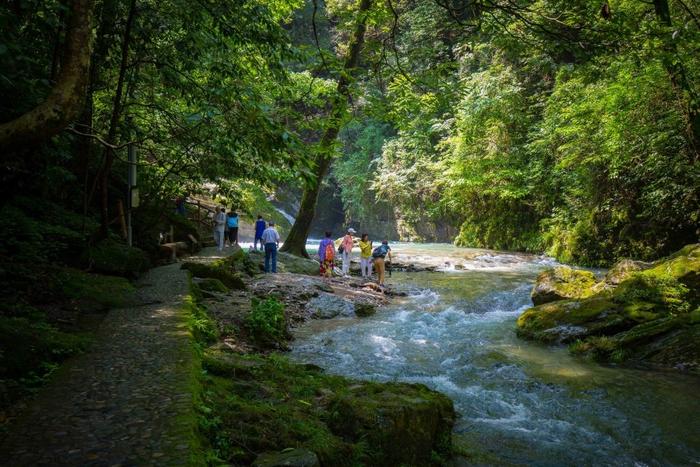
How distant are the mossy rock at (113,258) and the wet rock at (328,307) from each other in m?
3.88

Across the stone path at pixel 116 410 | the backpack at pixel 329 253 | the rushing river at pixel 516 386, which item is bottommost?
the rushing river at pixel 516 386

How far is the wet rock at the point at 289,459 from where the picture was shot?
3332 mm

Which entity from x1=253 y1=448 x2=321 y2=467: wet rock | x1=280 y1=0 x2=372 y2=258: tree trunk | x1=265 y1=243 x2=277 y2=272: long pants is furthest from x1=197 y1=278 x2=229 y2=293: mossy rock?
x1=253 y1=448 x2=321 y2=467: wet rock

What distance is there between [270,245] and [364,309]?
413cm

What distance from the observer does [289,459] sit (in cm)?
341

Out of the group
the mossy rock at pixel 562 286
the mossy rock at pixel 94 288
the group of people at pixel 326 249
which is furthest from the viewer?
the group of people at pixel 326 249

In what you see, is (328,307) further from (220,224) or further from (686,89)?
(686,89)

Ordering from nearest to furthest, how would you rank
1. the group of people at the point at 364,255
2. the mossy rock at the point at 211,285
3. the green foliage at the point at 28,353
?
the green foliage at the point at 28,353 → the mossy rock at the point at 211,285 → the group of people at the point at 364,255

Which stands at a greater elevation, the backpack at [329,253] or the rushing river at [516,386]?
the backpack at [329,253]

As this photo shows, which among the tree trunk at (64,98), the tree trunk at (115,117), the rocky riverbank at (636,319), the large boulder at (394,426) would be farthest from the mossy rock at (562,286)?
the tree trunk at (64,98)

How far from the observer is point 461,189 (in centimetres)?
2927

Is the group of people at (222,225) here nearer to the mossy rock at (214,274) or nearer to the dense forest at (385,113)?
the dense forest at (385,113)

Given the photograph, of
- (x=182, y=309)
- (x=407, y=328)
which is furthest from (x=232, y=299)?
(x=407, y=328)

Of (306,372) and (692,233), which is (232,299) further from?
(692,233)
